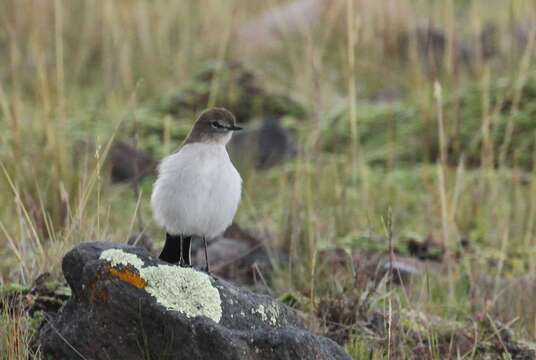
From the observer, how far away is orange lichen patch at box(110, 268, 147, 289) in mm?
4289

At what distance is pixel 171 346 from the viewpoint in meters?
4.16

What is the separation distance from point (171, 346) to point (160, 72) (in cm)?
887

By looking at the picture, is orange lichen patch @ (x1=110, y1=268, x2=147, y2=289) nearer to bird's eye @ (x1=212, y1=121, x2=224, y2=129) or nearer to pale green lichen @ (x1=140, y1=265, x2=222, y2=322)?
pale green lichen @ (x1=140, y1=265, x2=222, y2=322)

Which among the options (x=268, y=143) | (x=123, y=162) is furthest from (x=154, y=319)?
(x=268, y=143)

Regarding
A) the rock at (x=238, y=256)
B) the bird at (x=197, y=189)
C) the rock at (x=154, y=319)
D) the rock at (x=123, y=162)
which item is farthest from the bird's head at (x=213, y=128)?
the rock at (x=123, y=162)

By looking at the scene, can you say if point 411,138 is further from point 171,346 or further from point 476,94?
point 171,346

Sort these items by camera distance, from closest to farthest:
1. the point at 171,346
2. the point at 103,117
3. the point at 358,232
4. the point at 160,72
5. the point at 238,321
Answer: the point at 171,346 → the point at 238,321 → the point at 358,232 → the point at 103,117 → the point at 160,72

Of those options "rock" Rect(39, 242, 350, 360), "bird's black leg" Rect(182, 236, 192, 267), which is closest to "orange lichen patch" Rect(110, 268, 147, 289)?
"rock" Rect(39, 242, 350, 360)

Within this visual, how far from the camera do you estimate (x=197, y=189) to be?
15.7 ft

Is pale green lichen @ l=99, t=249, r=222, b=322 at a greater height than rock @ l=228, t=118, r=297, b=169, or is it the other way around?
pale green lichen @ l=99, t=249, r=222, b=322

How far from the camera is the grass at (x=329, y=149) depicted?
5875mm

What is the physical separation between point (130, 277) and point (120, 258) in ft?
0.29

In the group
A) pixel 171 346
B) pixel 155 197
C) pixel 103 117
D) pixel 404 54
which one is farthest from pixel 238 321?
pixel 404 54

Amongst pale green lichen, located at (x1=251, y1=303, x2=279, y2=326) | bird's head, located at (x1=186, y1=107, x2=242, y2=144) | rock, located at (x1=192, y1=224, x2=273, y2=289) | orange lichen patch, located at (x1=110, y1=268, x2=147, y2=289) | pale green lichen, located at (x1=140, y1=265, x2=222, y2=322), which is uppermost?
bird's head, located at (x1=186, y1=107, x2=242, y2=144)
